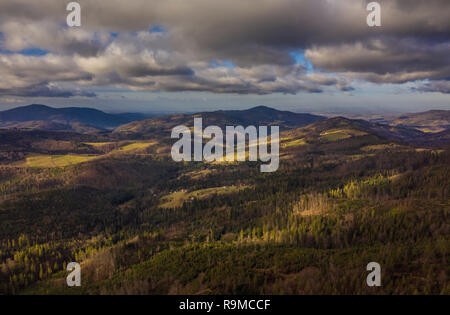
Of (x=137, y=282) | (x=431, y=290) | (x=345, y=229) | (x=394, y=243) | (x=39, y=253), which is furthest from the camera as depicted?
(x=39, y=253)

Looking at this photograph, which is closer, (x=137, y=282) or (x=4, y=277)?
(x=137, y=282)

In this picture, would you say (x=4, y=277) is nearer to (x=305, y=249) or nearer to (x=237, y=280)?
(x=237, y=280)

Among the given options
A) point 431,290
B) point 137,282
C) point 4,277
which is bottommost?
point 4,277

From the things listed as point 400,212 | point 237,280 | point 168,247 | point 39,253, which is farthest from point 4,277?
point 400,212

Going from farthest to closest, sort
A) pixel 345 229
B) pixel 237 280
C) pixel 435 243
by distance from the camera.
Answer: pixel 345 229, pixel 435 243, pixel 237 280

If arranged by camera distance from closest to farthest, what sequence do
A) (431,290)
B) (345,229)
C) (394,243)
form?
1. (431,290)
2. (394,243)
3. (345,229)

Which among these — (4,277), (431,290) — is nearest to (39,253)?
(4,277)
